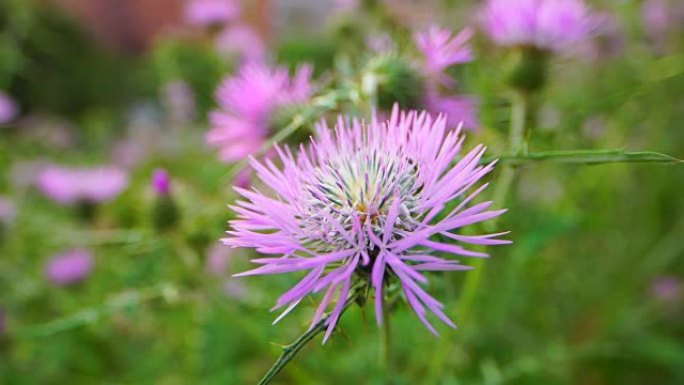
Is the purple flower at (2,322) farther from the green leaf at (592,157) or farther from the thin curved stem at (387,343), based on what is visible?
the green leaf at (592,157)

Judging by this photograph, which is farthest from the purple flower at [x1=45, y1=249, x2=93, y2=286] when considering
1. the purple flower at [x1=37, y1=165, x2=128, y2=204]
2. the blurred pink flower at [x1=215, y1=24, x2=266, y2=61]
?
the blurred pink flower at [x1=215, y1=24, x2=266, y2=61]

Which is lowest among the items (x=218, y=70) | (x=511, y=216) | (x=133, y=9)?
(x=511, y=216)

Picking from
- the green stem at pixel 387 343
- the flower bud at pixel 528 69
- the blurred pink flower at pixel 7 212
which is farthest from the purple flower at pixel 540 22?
the blurred pink flower at pixel 7 212

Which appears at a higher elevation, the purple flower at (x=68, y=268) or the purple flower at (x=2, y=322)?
the purple flower at (x=68, y=268)

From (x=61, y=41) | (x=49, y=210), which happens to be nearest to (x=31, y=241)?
(x=49, y=210)

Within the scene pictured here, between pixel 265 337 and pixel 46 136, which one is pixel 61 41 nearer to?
pixel 46 136

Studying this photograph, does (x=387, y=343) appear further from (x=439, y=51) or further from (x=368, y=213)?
(x=439, y=51)

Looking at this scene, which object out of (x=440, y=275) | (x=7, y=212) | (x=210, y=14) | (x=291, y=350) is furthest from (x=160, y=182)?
(x=210, y=14)

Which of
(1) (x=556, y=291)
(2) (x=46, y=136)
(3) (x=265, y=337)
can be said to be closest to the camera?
(3) (x=265, y=337)
